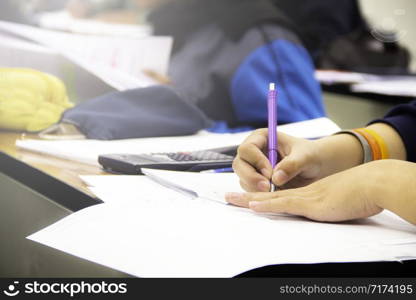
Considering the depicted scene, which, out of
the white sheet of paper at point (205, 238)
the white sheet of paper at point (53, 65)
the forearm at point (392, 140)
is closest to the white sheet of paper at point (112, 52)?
the white sheet of paper at point (53, 65)

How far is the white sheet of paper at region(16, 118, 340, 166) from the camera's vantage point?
104 cm

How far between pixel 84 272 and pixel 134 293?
176mm

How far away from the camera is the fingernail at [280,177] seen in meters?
0.77

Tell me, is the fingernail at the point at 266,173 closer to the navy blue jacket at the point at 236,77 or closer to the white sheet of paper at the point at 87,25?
the navy blue jacket at the point at 236,77

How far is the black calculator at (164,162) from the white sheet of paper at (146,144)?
5 centimetres

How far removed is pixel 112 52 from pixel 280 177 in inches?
34.1

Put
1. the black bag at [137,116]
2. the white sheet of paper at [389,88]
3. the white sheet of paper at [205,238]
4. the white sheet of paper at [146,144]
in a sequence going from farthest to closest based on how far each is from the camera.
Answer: the white sheet of paper at [389,88] < the black bag at [137,116] < the white sheet of paper at [146,144] < the white sheet of paper at [205,238]

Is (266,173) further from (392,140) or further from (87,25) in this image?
(87,25)

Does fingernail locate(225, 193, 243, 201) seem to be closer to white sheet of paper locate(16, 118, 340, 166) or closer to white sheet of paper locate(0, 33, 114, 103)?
white sheet of paper locate(16, 118, 340, 166)

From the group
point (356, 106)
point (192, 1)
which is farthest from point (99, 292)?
point (356, 106)

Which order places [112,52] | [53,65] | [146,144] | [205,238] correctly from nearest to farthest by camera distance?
[205,238] < [146,144] < [53,65] < [112,52]

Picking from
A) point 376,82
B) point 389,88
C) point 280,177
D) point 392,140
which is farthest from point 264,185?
point 376,82

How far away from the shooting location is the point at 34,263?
0.99 metres

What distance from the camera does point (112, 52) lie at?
5.06 ft
